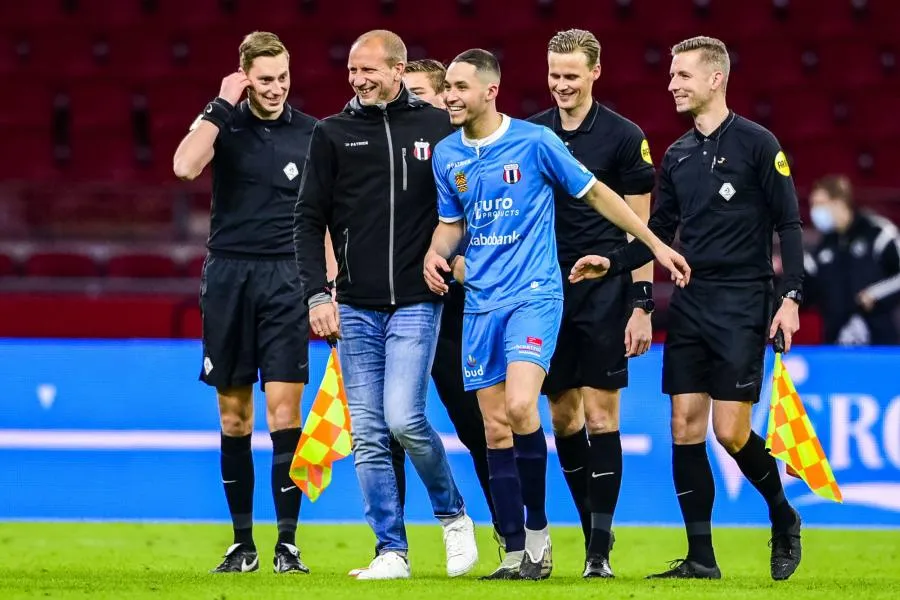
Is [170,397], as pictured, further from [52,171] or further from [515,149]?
[52,171]

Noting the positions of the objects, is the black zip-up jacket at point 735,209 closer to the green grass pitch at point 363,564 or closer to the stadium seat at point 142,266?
the green grass pitch at point 363,564

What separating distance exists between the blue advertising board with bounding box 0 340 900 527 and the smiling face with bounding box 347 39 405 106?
9.36 feet

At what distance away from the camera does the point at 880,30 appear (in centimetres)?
1398

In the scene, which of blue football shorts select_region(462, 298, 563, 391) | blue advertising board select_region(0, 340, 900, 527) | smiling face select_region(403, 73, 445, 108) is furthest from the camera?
blue advertising board select_region(0, 340, 900, 527)

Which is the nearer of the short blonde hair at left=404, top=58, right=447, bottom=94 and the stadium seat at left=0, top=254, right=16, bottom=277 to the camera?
the short blonde hair at left=404, top=58, right=447, bottom=94

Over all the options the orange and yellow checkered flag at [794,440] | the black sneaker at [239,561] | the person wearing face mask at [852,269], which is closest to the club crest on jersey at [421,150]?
the orange and yellow checkered flag at [794,440]

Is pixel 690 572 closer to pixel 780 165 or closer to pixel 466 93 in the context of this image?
pixel 780 165

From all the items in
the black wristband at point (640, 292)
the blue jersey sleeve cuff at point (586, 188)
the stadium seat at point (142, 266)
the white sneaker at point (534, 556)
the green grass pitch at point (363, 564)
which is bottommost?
the green grass pitch at point (363, 564)

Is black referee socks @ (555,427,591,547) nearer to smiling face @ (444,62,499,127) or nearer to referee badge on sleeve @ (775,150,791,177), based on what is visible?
referee badge on sleeve @ (775,150,791,177)

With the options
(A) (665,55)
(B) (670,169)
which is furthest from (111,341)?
(A) (665,55)

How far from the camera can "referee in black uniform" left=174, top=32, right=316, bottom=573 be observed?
6.59 m

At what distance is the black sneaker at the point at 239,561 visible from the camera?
6.47 metres

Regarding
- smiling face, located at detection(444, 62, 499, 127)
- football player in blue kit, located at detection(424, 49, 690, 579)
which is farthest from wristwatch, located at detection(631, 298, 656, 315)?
smiling face, located at detection(444, 62, 499, 127)

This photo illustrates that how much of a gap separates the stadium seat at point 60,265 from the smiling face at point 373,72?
5.11 metres
